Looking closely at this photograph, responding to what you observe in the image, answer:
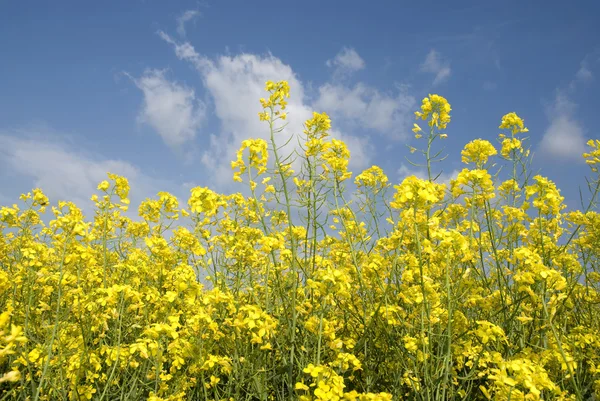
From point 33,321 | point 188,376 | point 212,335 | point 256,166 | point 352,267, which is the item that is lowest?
point 188,376

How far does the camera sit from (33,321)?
159 inches

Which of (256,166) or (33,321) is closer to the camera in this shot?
(256,166)

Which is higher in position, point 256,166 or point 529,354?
point 256,166

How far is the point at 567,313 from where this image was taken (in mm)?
4246

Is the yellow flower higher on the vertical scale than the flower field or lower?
higher

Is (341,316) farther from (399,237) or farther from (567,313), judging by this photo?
(567,313)

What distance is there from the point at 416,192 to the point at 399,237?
929mm

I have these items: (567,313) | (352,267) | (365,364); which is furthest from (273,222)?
(567,313)

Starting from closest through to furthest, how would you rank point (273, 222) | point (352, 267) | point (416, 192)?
point (416, 192) < point (352, 267) < point (273, 222)

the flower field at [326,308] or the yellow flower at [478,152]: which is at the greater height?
the yellow flower at [478,152]

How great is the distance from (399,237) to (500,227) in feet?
6.39

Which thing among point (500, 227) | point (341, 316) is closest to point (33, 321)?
point (341, 316)

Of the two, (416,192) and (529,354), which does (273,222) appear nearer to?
(416,192)

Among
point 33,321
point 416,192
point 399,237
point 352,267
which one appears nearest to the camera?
point 416,192
